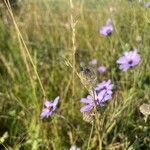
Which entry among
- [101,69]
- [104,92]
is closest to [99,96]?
[104,92]

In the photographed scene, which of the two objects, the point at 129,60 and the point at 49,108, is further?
the point at 129,60

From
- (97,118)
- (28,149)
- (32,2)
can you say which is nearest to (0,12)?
(32,2)

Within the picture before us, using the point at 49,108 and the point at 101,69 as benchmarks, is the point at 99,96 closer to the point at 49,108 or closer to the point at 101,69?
the point at 49,108

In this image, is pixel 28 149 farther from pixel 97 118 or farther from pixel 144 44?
pixel 144 44

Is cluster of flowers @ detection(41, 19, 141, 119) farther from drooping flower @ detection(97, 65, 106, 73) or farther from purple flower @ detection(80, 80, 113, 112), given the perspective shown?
drooping flower @ detection(97, 65, 106, 73)

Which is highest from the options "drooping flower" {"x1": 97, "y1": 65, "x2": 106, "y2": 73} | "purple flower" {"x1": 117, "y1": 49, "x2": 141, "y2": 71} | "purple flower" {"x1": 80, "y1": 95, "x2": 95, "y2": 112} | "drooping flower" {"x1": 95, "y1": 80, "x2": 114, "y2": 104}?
"drooping flower" {"x1": 97, "y1": 65, "x2": 106, "y2": 73}

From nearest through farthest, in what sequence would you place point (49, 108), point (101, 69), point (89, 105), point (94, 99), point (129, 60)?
point (94, 99) → point (89, 105) → point (49, 108) → point (129, 60) → point (101, 69)

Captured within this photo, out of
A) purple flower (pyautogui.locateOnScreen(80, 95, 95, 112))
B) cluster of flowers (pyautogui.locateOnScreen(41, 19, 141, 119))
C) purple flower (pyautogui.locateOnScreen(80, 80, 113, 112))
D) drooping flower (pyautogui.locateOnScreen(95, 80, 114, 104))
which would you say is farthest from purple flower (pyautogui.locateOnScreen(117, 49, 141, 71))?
purple flower (pyautogui.locateOnScreen(80, 95, 95, 112))

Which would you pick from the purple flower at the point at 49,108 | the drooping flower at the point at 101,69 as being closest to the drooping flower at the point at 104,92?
the purple flower at the point at 49,108

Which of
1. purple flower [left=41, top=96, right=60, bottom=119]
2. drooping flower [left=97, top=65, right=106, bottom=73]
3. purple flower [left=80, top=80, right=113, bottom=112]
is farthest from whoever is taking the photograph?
drooping flower [left=97, top=65, right=106, bottom=73]
